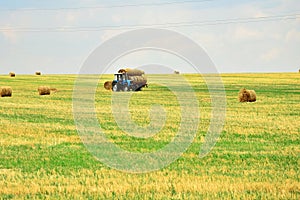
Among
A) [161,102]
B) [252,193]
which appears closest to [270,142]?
[252,193]

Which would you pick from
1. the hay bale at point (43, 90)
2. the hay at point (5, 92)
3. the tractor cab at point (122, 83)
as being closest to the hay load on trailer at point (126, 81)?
the tractor cab at point (122, 83)

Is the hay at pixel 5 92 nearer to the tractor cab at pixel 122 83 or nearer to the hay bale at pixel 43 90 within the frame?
the hay bale at pixel 43 90

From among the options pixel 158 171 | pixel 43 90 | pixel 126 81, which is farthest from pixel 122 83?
pixel 158 171

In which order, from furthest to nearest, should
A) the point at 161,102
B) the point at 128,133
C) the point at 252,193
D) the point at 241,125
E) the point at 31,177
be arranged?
1. the point at 161,102
2. the point at 241,125
3. the point at 128,133
4. the point at 31,177
5. the point at 252,193

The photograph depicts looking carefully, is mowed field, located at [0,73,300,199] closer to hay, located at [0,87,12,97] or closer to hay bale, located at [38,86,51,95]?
hay, located at [0,87,12,97]

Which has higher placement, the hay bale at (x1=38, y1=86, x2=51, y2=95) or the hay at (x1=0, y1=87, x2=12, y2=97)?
the hay bale at (x1=38, y1=86, x2=51, y2=95)

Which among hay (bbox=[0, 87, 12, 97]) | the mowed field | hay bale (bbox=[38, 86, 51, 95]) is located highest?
hay bale (bbox=[38, 86, 51, 95])

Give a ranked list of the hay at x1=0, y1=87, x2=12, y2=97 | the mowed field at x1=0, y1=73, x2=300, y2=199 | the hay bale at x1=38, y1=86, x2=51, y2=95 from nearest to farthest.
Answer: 1. the mowed field at x1=0, y1=73, x2=300, y2=199
2. the hay at x1=0, y1=87, x2=12, y2=97
3. the hay bale at x1=38, y1=86, x2=51, y2=95

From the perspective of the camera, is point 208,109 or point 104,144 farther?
point 208,109

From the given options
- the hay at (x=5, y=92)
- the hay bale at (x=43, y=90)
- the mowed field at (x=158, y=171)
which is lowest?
the mowed field at (x=158, y=171)

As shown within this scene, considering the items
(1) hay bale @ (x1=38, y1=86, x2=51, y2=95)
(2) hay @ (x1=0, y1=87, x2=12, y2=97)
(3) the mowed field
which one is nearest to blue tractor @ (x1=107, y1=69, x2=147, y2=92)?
(1) hay bale @ (x1=38, y1=86, x2=51, y2=95)

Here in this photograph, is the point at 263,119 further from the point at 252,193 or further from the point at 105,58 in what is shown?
the point at 252,193

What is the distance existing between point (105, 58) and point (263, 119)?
1055cm

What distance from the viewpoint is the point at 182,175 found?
38.7 ft
